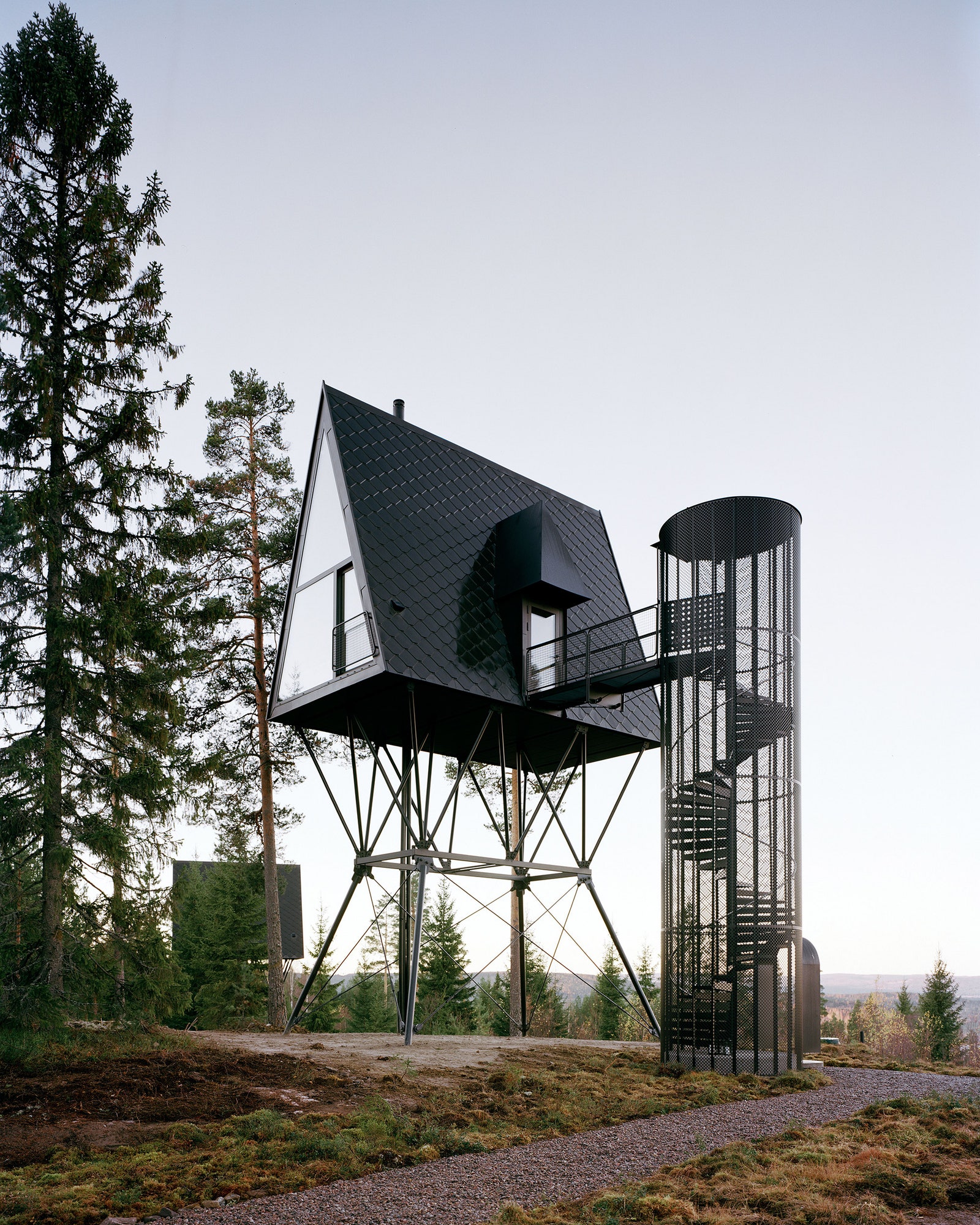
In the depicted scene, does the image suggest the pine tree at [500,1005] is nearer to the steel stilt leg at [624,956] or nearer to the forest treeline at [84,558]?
the steel stilt leg at [624,956]

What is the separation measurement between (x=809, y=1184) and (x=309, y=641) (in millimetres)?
11045

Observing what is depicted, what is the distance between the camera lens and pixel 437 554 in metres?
15.5

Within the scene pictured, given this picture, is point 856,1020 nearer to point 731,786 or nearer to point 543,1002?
point 543,1002

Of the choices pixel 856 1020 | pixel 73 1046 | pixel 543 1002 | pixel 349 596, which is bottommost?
pixel 856 1020

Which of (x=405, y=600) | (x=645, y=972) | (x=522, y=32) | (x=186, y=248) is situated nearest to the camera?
(x=522, y=32)

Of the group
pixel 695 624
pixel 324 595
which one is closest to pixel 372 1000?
pixel 324 595

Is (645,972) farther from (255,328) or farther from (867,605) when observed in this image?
(255,328)

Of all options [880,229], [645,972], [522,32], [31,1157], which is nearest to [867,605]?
[880,229]

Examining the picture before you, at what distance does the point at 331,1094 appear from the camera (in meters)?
9.12

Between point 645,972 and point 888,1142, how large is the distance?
36736mm

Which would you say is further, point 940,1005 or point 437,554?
point 940,1005

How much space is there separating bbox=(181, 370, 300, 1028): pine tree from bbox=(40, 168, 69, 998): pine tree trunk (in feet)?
19.3

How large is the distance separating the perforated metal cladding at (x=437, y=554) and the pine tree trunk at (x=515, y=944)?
331 cm

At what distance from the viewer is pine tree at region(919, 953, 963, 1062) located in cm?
3550
